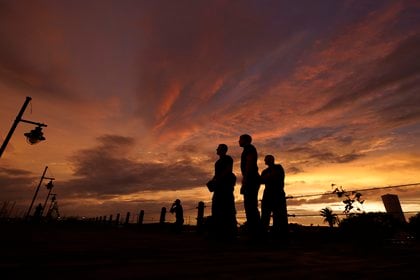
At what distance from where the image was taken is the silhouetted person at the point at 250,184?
5008mm

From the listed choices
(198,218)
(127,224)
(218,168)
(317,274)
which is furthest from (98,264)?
(127,224)

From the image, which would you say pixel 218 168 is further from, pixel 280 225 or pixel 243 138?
pixel 280 225

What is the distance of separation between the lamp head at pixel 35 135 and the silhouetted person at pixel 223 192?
9.00 metres

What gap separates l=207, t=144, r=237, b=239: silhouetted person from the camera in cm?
566

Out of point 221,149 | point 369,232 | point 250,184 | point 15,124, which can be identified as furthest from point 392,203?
point 15,124

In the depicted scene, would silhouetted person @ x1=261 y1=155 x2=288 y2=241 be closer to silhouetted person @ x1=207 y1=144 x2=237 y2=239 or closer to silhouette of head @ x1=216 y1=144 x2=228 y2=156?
silhouetted person @ x1=207 y1=144 x2=237 y2=239

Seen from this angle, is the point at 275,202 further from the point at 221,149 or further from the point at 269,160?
the point at 221,149

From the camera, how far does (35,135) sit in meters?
11.3

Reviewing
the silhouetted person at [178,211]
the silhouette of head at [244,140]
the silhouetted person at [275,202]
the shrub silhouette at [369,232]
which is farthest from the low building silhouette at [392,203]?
the silhouetted person at [178,211]

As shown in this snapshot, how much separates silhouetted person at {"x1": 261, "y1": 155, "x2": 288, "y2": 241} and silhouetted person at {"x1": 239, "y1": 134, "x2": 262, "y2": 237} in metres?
1.47

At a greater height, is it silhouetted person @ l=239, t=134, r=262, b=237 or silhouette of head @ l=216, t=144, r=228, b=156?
silhouette of head @ l=216, t=144, r=228, b=156

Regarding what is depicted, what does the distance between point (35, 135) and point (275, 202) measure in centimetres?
1027

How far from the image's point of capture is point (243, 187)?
17.3 feet

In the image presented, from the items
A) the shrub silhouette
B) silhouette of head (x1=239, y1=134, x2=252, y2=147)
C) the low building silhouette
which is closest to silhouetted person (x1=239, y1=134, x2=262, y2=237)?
silhouette of head (x1=239, y1=134, x2=252, y2=147)
